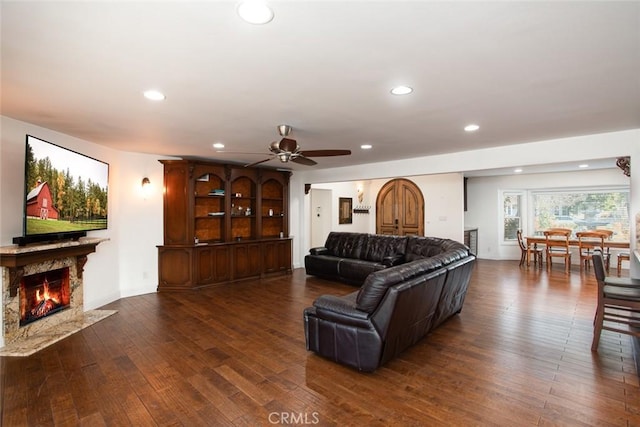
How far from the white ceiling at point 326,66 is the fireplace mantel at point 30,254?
1406 millimetres

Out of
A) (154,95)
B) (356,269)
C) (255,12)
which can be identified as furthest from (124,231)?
(255,12)

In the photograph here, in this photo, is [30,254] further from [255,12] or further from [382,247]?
[382,247]

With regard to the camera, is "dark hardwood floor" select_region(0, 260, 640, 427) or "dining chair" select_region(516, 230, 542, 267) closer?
"dark hardwood floor" select_region(0, 260, 640, 427)

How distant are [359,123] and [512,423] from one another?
A: 3.02 metres

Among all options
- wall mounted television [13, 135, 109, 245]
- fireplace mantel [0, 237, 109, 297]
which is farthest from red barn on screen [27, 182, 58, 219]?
fireplace mantel [0, 237, 109, 297]

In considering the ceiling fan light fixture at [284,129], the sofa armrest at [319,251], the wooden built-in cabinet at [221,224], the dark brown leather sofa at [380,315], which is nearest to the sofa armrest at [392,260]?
the sofa armrest at [319,251]

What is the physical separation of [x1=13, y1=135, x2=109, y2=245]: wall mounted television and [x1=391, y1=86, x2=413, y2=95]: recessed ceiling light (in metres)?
3.68

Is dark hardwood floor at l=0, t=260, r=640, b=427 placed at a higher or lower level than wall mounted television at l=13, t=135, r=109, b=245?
lower

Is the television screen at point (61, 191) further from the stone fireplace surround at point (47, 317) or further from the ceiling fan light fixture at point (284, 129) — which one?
the ceiling fan light fixture at point (284, 129)

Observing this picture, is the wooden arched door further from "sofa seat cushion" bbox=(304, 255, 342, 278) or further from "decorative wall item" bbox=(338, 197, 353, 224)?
"sofa seat cushion" bbox=(304, 255, 342, 278)

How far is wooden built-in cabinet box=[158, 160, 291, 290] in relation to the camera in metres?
5.71

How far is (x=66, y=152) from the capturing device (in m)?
3.81

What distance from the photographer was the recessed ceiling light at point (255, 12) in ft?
5.02

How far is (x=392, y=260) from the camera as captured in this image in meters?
5.71
